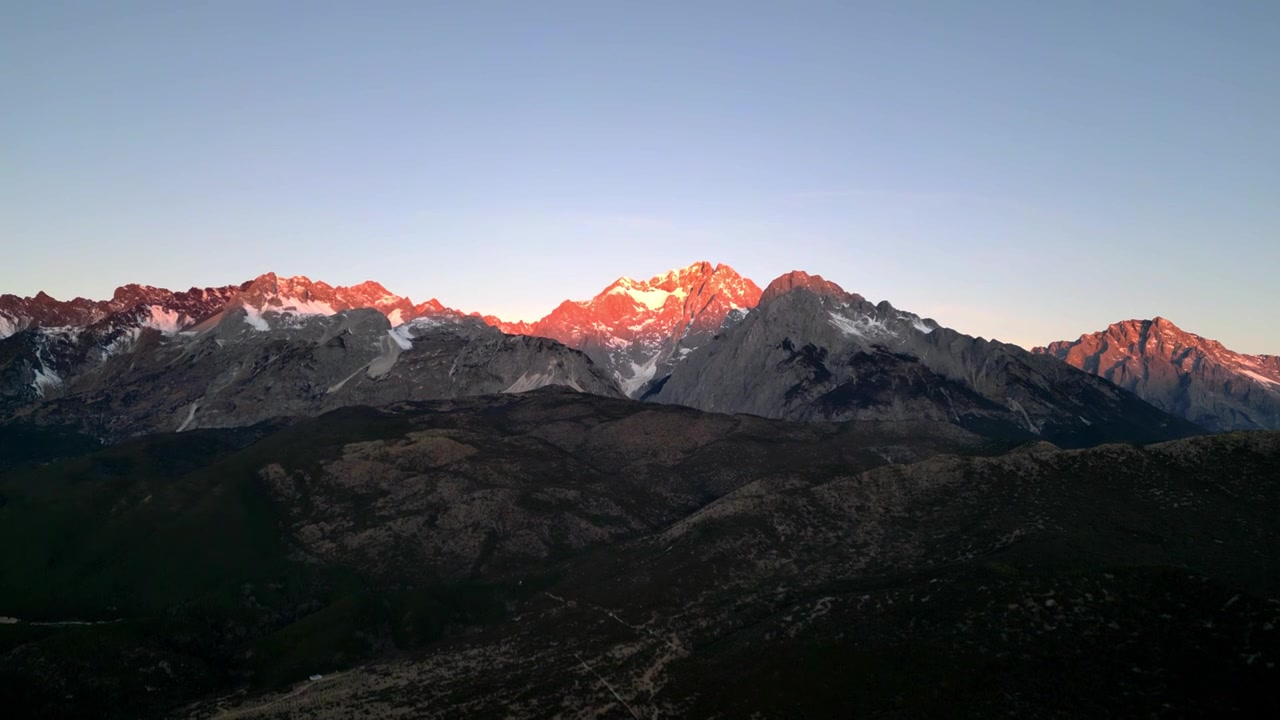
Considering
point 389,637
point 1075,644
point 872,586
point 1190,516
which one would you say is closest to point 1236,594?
point 1075,644

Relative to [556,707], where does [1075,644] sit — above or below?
above

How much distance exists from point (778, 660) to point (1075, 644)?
28.6 meters

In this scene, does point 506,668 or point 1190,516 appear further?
point 1190,516

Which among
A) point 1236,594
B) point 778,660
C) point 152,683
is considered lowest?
point 152,683

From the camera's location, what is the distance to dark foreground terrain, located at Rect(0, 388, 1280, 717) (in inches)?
3255

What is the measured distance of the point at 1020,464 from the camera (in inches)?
6171

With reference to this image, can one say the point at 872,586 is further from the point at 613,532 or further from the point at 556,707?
the point at 613,532

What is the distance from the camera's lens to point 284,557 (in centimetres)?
18150

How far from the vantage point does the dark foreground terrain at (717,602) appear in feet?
271

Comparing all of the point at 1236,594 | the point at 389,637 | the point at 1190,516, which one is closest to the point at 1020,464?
the point at 1190,516

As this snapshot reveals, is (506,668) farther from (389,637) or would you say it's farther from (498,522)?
(498,522)

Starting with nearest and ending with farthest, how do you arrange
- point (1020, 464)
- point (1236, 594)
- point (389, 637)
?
point (1236, 594) → point (389, 637) → point (1020, 464)

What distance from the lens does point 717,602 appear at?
12462cm

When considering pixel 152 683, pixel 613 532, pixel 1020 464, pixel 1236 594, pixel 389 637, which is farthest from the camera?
pixel 613 532
